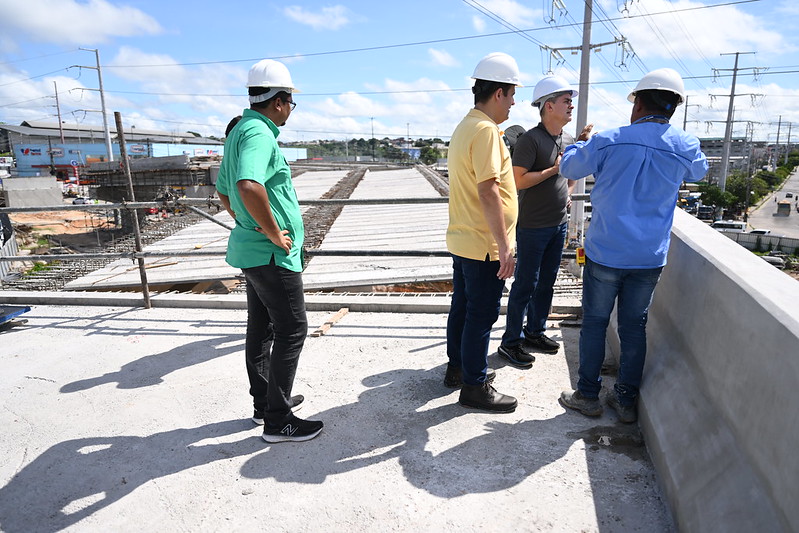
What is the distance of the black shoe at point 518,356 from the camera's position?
3507 millimetres

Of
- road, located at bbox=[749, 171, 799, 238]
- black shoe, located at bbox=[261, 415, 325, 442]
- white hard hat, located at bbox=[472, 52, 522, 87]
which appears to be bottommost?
road, located at bbox=[749, 171, 799, 238]

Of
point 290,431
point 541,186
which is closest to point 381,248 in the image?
point 541,186

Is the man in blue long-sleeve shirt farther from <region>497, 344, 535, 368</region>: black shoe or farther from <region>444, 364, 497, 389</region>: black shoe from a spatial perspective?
<region>444, 364, 497, 389</region>: black shoe

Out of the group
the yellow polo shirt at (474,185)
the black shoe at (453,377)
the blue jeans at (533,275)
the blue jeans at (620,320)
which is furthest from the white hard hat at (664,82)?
the black shoe at (453,377)

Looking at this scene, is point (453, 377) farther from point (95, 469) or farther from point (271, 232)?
point (95, 469)

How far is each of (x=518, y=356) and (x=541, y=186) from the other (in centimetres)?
118

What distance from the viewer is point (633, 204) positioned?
2.54 meters

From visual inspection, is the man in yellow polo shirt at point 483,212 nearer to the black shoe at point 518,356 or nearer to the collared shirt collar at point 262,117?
the black shoe at point 518,356

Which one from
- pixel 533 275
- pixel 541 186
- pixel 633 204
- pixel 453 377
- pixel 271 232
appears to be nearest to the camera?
pixel 271 232

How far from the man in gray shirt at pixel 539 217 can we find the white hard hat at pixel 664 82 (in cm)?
63

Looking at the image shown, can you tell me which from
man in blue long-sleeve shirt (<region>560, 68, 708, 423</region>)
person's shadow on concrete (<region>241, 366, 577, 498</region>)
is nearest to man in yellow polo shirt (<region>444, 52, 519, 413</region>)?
person's shadow on concrete (<region>241, 366, 577, 498</region>)

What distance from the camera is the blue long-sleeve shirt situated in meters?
2.49

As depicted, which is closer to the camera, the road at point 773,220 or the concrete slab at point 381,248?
the concrete slab at point 381,248

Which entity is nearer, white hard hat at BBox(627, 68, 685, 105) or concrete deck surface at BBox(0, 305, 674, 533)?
concrete deck surface at BBox(0, 305, 674, 533)
